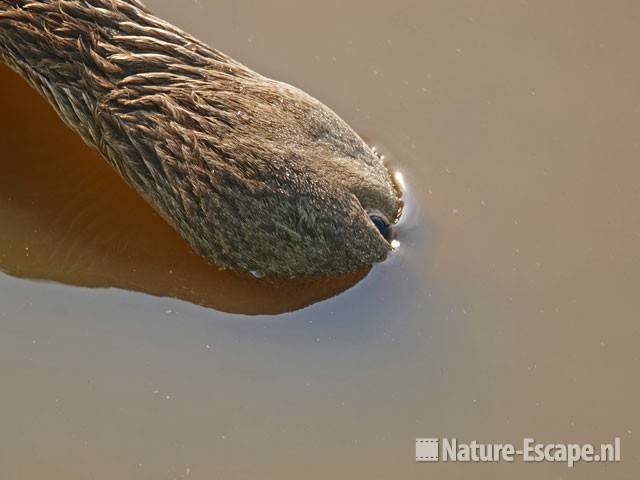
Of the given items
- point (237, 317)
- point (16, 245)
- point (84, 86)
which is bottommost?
point (237, 317)

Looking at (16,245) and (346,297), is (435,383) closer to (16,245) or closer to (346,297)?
(346,297)

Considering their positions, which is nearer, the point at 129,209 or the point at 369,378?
the point at 369,378

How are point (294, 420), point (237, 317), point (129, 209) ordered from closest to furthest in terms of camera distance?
point (294, 420), point (237, 317), point (129, 209)

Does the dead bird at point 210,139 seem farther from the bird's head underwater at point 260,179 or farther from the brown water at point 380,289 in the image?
the brown water at point 380,289

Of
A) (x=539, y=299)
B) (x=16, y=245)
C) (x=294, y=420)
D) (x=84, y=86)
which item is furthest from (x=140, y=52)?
(x=539, y=299)

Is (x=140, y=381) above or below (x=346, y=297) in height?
below

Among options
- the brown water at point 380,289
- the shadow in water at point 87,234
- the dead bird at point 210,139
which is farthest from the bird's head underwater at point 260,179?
the brown water at point 380,289

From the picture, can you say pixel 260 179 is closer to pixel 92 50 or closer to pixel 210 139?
pixel 210 139

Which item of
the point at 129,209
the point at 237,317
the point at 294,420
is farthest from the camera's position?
the point at 129,209
